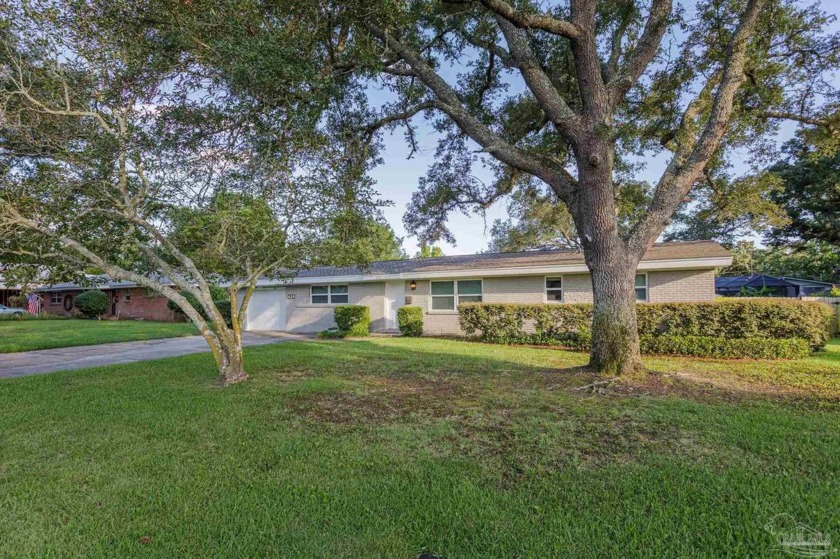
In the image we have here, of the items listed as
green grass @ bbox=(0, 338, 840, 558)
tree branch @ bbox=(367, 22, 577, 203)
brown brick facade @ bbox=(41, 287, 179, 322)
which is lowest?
green grass @ bbox=(0, 338, 840, 558)

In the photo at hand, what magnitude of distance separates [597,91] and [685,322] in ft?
21.4

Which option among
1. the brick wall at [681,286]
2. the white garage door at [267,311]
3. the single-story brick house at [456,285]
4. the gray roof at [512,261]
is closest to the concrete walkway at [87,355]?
the gray roof at [512,261]

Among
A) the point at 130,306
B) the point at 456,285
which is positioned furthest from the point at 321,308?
the point at 130,306

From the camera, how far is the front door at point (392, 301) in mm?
17141

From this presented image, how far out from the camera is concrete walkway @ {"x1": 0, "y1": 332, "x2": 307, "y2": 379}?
359 inches

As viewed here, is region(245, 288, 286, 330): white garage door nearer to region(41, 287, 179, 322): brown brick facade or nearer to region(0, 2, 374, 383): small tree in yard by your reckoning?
region(41, 287, 179, 322): brown brick facade

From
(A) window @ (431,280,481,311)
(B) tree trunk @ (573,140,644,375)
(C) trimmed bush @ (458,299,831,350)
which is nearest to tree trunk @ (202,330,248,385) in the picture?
(B) tree trunk @ (573,140,644,375)

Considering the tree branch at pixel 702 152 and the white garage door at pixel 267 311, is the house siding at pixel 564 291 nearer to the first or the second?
the tree branch at pixel 702 152

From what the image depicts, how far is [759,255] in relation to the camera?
→ 132ft

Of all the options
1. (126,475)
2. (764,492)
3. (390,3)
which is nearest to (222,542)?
(126,475)

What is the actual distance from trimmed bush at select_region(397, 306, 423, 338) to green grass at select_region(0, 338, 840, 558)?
831 centimetres

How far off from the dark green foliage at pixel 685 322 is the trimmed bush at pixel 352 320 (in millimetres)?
5092

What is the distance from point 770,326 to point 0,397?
50.2ft

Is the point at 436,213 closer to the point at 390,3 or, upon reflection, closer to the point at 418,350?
the point at 418,350
